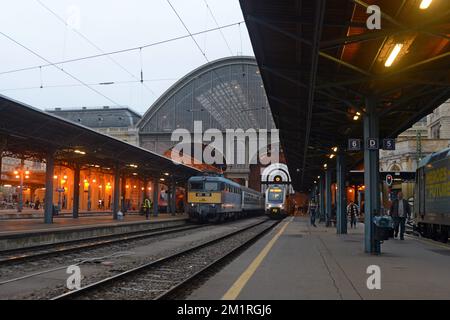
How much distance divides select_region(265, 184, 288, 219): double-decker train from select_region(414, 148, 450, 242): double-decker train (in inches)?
1203

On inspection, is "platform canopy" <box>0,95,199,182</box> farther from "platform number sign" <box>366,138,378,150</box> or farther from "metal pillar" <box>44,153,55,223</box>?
"platform number sign" <box>366,138,378,150</box>

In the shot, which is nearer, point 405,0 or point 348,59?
point 405,0

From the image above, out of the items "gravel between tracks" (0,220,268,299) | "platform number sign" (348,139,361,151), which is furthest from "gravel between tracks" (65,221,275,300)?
"platform number sign" (348,139,361,151)

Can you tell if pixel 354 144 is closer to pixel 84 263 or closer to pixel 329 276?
pixel 329 276

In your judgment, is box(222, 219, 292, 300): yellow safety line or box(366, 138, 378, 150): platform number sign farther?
box(366, 138, 378, 150): platform number sign

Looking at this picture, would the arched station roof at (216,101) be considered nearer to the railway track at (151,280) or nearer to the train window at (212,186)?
the train window at (212,186)

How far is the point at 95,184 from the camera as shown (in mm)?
68812

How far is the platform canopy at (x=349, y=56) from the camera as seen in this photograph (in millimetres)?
10070

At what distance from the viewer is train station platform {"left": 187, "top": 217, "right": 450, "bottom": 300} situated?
8000 millimetres

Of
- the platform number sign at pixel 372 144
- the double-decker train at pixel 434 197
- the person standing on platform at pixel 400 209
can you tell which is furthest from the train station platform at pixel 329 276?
the person standing on platform at pixel 400 209

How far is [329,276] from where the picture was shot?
9.86 meters
